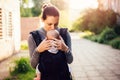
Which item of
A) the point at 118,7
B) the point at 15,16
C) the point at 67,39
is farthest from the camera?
the point at 118,7

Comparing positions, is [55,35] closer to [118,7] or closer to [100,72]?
[100,72]

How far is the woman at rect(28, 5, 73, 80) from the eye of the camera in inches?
109

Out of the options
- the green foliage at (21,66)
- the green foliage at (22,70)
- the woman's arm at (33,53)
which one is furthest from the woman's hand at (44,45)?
the green foliage at (21,66)

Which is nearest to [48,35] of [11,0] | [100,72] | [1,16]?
[100,72]

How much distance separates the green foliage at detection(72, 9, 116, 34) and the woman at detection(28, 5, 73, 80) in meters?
25.2

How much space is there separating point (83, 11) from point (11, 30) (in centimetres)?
1795

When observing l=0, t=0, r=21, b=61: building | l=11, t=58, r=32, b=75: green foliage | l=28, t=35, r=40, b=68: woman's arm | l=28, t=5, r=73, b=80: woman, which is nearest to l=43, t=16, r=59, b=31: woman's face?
l=28, t=5, r=73, b=80: woman

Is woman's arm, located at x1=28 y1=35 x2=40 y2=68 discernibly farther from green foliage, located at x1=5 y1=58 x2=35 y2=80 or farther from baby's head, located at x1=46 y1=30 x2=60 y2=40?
green foliage, located at x1=5 y1=58 x2=35 y2=80

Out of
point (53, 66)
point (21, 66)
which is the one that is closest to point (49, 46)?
point (53, 66)

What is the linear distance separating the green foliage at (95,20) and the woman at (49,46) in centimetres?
2524

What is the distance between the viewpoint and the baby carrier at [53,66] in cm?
280

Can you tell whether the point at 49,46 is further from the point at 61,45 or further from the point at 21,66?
the point at 21,66

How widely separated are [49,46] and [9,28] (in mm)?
12781

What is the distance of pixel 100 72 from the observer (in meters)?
9.58
